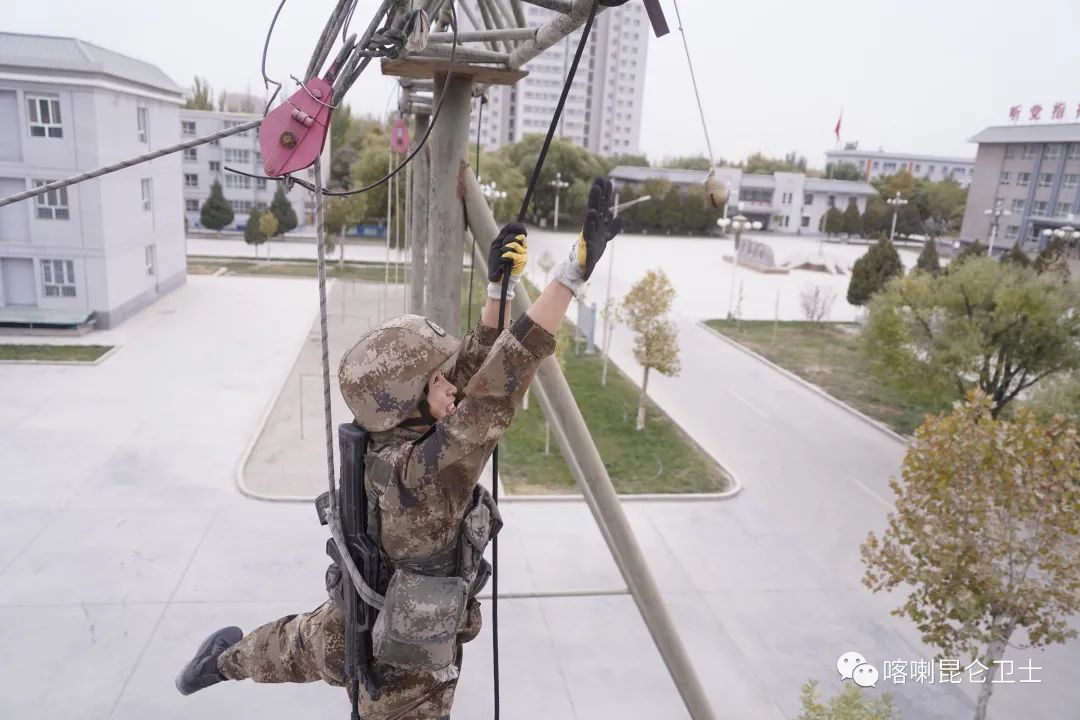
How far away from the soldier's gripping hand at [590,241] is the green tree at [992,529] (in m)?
5.21

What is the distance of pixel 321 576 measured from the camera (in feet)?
29.0

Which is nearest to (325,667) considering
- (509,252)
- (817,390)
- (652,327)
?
(509,252)

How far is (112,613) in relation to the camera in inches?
308

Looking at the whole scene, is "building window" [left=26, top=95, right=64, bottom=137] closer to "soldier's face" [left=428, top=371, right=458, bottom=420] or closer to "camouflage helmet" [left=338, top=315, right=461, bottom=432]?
"camouflage helmet" [left=338, top=315, right=461, bottom=432]

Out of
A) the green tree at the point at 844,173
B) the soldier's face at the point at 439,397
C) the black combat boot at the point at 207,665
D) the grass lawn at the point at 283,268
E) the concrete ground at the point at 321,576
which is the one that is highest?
the green tree at the point at 844,173

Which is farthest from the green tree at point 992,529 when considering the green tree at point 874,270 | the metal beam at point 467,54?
the green tree at point 874,270

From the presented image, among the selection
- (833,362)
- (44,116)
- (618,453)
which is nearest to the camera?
(618,453)

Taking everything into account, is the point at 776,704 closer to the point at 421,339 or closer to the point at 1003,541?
the point at 1003,541

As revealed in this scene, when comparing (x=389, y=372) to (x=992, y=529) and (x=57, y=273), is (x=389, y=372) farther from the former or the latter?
(x=57, y=273)

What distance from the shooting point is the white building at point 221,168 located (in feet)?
127

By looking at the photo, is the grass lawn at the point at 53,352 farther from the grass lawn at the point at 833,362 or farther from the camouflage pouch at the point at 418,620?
the camouflage pouch at the point at 418,620

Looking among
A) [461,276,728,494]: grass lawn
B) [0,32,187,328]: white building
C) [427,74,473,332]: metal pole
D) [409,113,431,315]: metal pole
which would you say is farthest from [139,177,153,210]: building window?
[427,74,473,332]: metal pole

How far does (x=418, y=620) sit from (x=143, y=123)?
23.1 metres

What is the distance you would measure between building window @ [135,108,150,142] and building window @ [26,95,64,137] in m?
3.13
